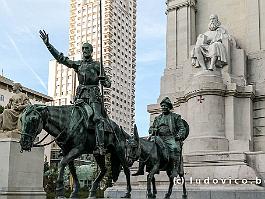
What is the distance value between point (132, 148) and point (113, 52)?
68459mm

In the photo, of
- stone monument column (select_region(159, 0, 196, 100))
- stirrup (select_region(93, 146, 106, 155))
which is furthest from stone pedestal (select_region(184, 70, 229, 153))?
stirrup (select_region(93, 146, 106, 155))

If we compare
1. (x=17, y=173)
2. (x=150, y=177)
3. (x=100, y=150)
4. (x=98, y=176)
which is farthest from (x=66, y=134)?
(x=17, y=173)

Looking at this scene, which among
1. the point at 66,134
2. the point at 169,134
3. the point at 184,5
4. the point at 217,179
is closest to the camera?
the point at 66,134

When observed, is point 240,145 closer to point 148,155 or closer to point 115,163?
point 148,155

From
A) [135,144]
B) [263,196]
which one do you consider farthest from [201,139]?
[135,144]

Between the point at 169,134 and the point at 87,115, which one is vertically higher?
the point at 87,115

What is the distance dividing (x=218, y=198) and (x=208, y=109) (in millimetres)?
6090

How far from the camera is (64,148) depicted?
36.8 feet

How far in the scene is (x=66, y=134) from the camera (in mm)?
11078

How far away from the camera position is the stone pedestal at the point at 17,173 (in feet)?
54.0

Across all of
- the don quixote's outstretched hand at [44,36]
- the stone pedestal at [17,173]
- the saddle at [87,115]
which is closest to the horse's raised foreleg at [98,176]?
the saddle at [87,115]

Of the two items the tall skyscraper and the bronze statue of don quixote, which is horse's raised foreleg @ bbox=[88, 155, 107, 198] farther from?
the tall skyscraper

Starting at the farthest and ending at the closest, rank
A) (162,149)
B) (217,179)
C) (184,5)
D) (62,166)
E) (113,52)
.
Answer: (113,52) → (184,5) → (217,179) → (162,149) → (62,166)

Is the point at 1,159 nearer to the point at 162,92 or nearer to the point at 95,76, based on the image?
the point at 95,76
